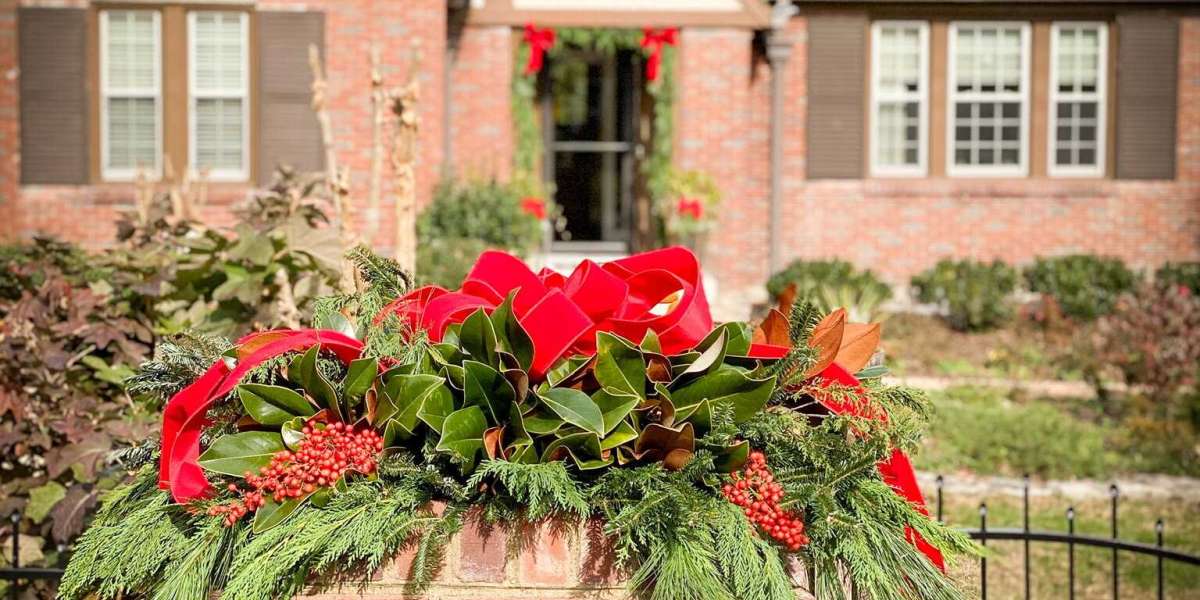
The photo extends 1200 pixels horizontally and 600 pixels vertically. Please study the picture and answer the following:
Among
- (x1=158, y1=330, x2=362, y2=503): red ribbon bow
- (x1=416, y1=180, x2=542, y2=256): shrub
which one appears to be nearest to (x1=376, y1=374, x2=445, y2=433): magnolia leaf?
(x1=158, y1=330, x2=362, y2=503): red ribbon bow

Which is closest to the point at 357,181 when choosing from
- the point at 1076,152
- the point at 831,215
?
the point at 831,215

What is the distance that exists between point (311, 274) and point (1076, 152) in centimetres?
1207

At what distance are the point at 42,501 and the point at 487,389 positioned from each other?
276 centimetres

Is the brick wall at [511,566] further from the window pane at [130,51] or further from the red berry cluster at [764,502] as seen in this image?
the window pane at [130,51]

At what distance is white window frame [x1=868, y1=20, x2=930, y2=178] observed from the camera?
1405 cm

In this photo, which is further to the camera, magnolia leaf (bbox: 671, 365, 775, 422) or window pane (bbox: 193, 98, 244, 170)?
window pane (bbox: 193, 98, 244, 170)

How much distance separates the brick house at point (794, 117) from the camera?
12.8m

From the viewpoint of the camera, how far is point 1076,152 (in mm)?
14234

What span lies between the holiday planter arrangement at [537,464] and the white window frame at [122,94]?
1215cm

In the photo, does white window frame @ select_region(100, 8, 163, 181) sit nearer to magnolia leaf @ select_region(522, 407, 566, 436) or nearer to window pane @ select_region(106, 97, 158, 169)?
window pane @ select_region(106, 97, 158, 169)

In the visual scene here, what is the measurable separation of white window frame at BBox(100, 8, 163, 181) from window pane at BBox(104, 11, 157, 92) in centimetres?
2

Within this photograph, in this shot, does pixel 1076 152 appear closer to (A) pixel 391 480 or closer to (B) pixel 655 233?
(B) pixel 655 233

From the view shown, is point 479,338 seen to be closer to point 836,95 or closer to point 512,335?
point 512,335

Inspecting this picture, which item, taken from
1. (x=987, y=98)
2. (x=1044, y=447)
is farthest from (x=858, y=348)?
(x=987, y=98)
